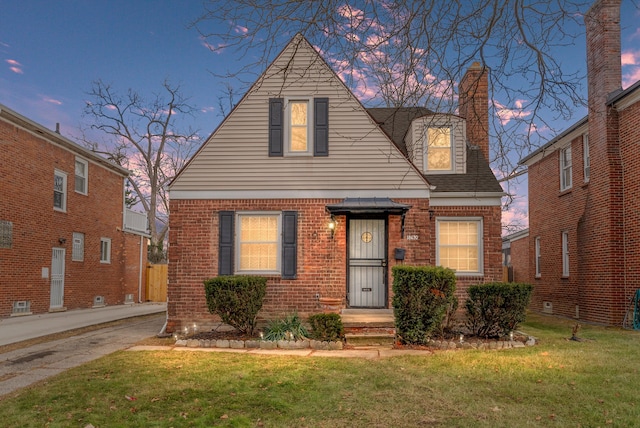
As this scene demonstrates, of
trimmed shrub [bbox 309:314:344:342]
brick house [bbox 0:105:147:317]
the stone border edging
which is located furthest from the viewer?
brick house [bbox 0:105:147:317]

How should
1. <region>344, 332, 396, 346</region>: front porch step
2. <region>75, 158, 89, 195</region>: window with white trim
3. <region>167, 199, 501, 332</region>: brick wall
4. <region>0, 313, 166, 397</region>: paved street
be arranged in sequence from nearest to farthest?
<region>0, 313, 166, 397</region>: paved street
<region>344, 332, 396, 346</region>: front porch step
<region>167, 199, 501, 332</region>: brick wall
<region>75, 158, 89, 195</region>: window with white trim

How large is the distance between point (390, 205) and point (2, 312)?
38.9ft

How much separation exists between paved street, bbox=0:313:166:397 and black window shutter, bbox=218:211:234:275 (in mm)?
2397

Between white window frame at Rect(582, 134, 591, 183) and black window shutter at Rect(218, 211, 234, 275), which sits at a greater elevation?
white window frame at Rect(582, 134, 591, 183)

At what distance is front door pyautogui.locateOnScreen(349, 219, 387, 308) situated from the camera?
38.7 feet

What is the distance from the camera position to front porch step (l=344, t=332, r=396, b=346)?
9.76m

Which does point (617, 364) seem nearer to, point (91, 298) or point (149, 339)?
point (149, 339)

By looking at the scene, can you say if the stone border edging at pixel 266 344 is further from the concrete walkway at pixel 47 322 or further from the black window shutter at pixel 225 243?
the concrete walkway at pixel 47 322

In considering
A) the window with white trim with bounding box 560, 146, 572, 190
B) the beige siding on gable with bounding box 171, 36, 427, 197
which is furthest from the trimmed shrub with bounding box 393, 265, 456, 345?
the window with white trim with bounding box 560, 146, 572, 190

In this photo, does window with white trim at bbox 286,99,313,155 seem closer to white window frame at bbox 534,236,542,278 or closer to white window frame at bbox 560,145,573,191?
white window frame at bbox 560,145,573,191

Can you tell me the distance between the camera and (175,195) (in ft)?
38.5

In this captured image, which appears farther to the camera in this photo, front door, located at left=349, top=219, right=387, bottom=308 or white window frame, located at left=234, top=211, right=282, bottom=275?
front door, located at left=349, top=219, right=387, bottom=308

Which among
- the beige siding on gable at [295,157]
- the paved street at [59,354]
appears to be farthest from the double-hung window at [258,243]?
the paved street at [59,354]

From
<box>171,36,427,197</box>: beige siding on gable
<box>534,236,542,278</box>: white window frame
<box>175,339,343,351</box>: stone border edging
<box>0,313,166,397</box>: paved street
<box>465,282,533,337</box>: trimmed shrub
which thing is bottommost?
<box>0,313,166,397</box>: paved street
